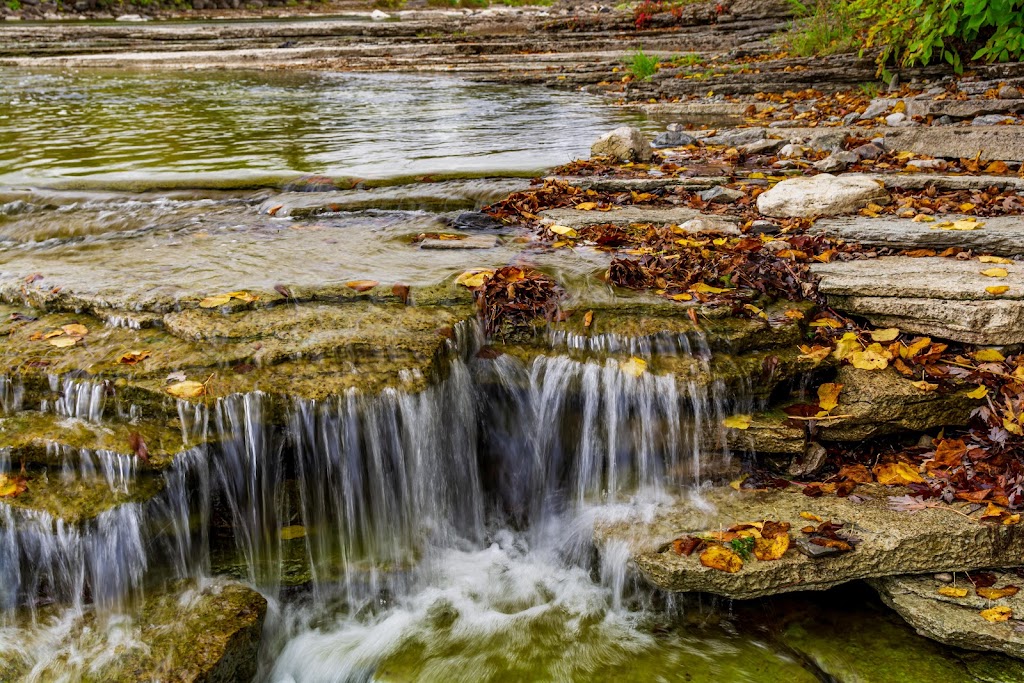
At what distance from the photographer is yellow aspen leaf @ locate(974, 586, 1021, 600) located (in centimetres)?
287

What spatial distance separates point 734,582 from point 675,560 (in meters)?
0.26

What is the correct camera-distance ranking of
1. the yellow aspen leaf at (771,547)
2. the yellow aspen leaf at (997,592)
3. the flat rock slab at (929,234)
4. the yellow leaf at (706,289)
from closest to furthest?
the yellow aspen leaf at (997,592)
the yellow aspen leaf at (771,547)
the yellow leaf at (706,289)
the flat rock slab at (929,234)

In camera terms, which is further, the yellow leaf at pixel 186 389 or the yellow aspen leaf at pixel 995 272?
the yellow aspen leaf at pixel 995 272

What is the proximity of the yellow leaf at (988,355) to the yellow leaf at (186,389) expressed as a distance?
3.73 metres

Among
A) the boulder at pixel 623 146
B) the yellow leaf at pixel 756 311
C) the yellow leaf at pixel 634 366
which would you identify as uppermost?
the boulder at pixel 623 146

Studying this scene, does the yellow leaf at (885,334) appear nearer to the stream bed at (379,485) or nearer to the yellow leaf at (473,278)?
the stream bed at (379,485)

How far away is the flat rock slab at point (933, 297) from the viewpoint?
3.34 m

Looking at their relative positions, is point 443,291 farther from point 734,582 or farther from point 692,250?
point 734,582

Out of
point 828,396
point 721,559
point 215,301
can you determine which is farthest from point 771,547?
point 215,301

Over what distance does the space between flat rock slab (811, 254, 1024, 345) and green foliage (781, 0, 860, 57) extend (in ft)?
27.0

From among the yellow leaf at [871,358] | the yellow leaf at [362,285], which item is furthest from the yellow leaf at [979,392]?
the yellow leaf at [362,285]

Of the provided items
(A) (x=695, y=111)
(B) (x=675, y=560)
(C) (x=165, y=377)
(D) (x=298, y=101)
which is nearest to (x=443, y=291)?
(C) (x=165, y=377)

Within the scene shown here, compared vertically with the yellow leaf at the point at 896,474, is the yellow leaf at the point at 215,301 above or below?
above

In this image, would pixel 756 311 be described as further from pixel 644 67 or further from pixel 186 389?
pixel 644 67
